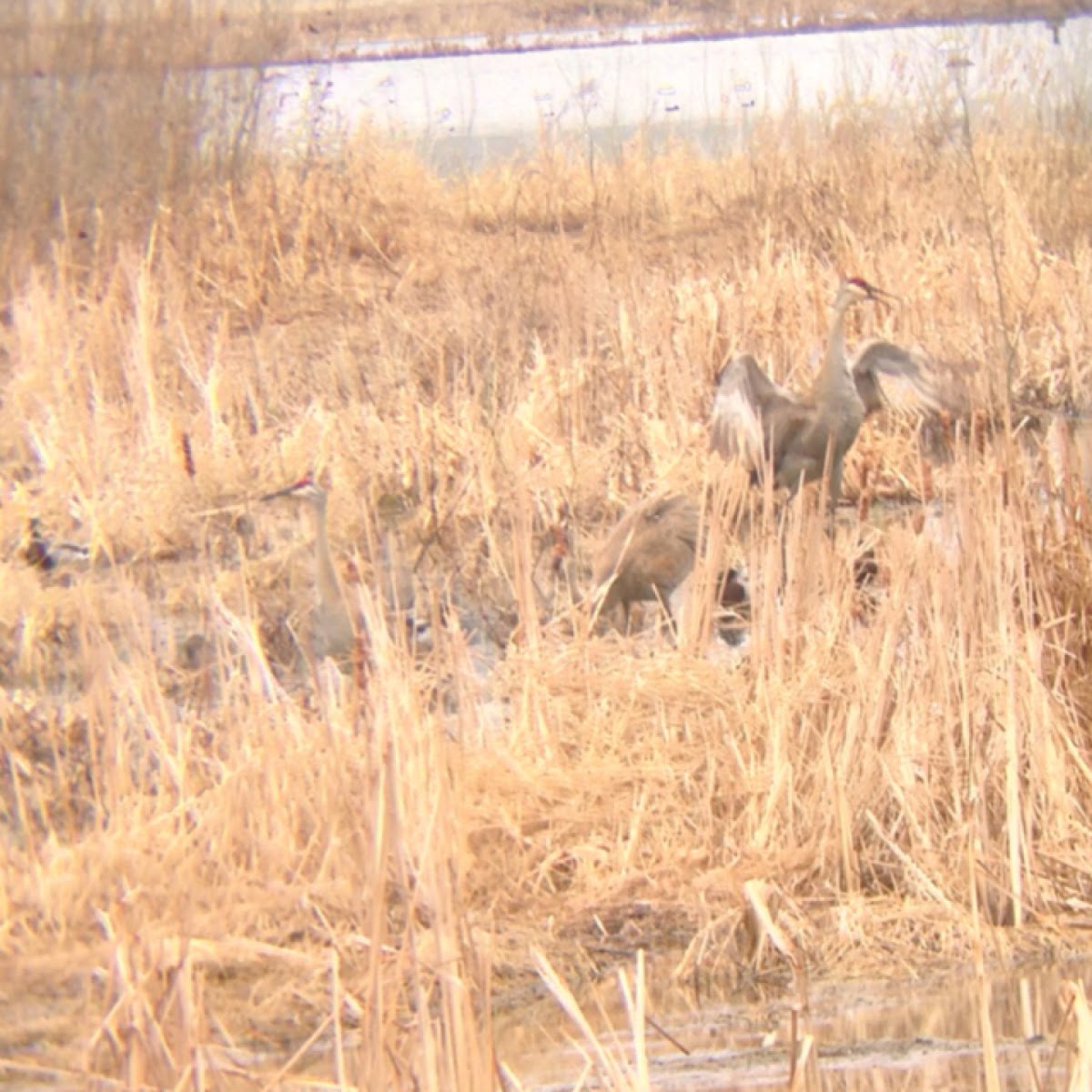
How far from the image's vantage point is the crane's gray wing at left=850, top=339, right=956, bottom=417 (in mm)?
7133

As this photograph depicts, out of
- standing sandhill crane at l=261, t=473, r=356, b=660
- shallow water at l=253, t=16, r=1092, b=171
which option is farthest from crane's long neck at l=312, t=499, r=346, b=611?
shallow water at l=253, t=16, r=1092, b=171

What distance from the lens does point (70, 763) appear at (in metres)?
4.94

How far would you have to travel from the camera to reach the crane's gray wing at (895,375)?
23.4 feet

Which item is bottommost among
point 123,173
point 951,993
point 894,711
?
point 951,993

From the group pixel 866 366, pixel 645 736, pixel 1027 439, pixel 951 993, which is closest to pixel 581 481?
pixel 866 366

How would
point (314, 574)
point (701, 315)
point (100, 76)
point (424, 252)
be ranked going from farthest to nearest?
point (424, 252)
point (100, 76)
point (701, 315)
point (314, 574)

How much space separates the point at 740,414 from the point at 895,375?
831mm

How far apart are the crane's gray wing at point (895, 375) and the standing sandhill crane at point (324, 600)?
1.90 metres

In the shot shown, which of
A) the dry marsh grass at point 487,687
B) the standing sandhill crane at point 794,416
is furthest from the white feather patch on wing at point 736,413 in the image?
the dry marsh grass at point 487,687

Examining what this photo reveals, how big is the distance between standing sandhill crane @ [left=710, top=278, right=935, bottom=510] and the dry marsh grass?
0.36m

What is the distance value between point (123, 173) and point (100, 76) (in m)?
0.44

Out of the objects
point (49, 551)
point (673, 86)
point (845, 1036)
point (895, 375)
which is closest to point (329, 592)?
point (49, 551)

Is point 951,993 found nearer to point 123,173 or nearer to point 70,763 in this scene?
point 70,763

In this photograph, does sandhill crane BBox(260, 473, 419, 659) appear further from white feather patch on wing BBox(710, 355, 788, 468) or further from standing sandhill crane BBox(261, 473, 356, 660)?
white feather patch on wing BBox(710, 355, 788, 468)
